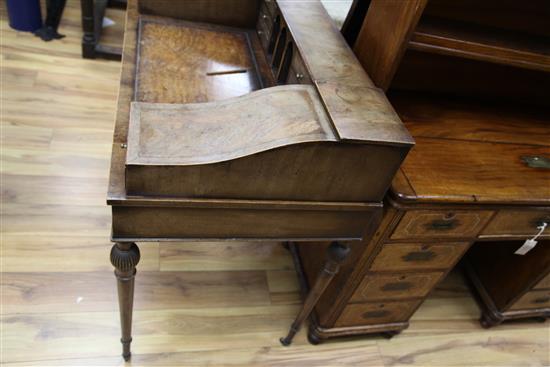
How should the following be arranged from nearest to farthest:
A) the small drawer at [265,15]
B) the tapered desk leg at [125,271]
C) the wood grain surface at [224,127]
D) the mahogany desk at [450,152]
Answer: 1. the wood grain surface at [224,127]
2. the tapered desk leg at [125,271]
3. the mahogany desk at [450,152]
4. the small drawer at [265,15]

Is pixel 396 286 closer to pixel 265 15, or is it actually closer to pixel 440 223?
pixel 440 223

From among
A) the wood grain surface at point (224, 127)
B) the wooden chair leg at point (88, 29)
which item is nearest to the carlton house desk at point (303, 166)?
the wood grain surface at point (224, 127)

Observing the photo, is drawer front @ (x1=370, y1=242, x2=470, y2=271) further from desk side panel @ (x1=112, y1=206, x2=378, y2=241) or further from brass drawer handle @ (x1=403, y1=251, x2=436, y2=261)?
desk side panel @ (x1=112, y1=206, x2=378, y2=241)

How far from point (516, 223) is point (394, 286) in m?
0.38

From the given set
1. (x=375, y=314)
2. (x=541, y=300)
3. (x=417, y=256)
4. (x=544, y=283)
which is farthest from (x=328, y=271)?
(x=541, y=300)

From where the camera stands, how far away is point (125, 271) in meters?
0.93

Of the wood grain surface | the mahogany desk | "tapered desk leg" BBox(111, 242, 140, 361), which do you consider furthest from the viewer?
the mahogany desk

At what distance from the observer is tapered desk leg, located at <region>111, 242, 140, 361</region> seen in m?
0.89

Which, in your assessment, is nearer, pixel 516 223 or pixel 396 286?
pixel 516 223

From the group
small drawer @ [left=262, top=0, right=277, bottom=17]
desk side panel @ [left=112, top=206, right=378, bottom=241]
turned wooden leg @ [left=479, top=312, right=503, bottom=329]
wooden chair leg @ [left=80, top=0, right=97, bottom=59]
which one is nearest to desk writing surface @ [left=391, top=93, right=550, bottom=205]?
desk side panel @ [left=112, top=206, right=378, bottom=241]

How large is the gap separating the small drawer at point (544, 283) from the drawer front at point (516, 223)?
356mm

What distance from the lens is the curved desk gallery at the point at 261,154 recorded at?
2.54ft

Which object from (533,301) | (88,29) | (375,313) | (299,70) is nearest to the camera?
(299,70)

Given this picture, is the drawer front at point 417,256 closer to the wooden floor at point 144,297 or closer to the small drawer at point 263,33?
the wooden floor at point 144,297
